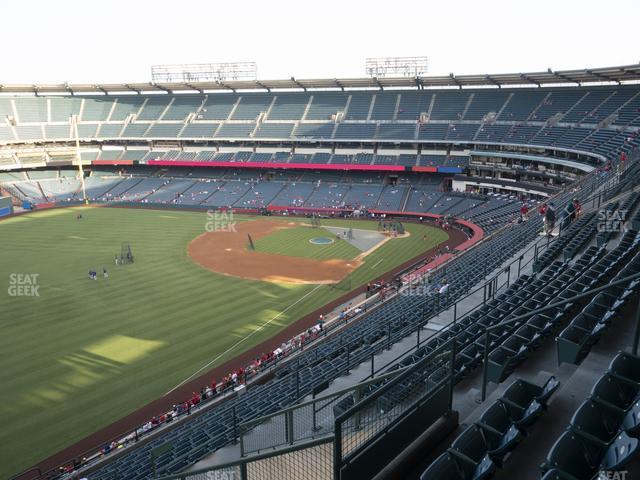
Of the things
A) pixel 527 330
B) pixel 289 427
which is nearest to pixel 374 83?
pixel 527 330

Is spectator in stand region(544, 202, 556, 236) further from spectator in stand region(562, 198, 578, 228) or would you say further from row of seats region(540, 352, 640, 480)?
row of seats region(540, 352, 640, 480)

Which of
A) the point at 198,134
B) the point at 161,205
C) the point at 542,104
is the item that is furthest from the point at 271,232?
the point at 542,104

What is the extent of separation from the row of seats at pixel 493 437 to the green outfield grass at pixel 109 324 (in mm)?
17221

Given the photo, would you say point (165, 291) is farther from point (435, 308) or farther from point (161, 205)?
point (161, 205)

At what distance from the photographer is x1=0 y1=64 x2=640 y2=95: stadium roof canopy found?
52.2 m

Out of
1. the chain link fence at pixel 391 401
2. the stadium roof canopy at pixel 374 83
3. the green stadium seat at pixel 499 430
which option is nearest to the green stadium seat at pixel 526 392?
the green stadium seat at pixel 499 430

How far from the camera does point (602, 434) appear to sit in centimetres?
604

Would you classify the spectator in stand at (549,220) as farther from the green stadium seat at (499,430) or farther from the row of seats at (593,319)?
the green stadium seat at (499,430)

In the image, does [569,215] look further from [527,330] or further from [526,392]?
[526,392]

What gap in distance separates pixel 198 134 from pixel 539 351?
247 feet

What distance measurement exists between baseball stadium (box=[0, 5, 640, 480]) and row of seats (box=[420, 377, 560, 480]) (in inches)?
1.2

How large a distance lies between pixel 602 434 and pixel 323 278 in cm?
3095

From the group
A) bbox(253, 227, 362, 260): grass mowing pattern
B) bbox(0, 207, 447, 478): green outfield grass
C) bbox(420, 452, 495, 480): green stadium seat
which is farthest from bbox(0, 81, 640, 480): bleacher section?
bbox(253, 227, 362, 260): grass mowing pattern

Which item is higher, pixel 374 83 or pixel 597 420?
pixel 374 83
